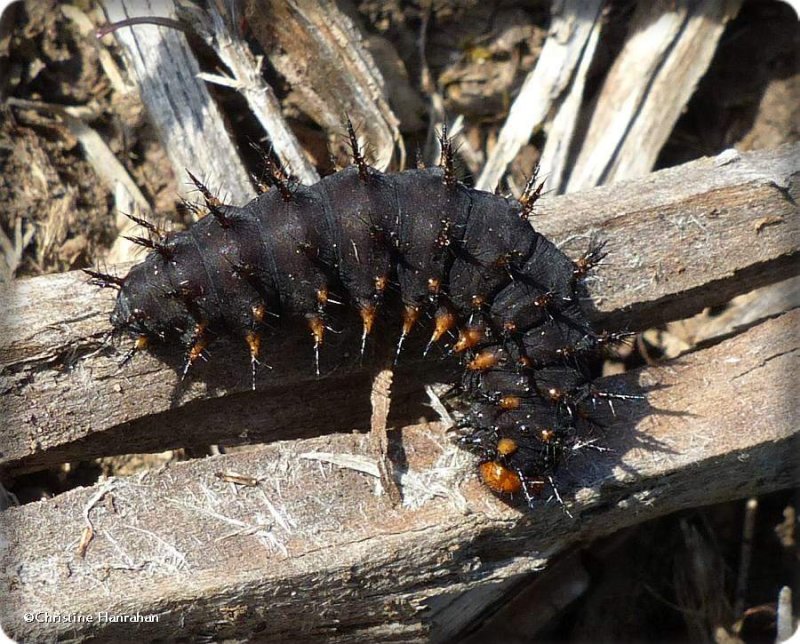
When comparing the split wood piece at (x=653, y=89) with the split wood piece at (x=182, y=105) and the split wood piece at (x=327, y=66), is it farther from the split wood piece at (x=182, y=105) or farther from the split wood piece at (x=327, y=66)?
the split wood piece at (x=182, y=105)

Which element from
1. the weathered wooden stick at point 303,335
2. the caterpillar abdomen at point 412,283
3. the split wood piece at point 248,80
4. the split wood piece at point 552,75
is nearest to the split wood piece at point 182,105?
the split wood piece at point 248,80

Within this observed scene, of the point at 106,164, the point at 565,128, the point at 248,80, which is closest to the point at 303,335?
the point at 248,80

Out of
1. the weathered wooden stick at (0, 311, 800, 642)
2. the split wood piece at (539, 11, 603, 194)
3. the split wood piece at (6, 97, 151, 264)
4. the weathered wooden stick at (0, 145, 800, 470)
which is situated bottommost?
the weathered wooden stick at (0, 311, 800, 642)

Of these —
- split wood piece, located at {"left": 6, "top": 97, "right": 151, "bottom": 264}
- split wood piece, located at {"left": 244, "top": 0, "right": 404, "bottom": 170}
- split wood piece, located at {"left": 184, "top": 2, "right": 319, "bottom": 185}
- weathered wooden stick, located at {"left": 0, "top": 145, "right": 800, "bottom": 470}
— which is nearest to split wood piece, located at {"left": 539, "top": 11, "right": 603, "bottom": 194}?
weathered wooden stick, located at {"left": 0, "top": 145, "right": 800, "bottom": 470}

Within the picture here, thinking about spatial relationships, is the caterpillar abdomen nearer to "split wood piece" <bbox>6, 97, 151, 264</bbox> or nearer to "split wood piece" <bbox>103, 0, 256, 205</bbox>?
"split wood piece" <bbox>103, 0, 256, 205</bbox>


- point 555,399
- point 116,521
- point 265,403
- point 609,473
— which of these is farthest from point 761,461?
point 116,521

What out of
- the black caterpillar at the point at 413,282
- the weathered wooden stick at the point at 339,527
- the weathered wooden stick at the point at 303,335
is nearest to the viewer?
the weathered wooden stick at the point at 339,527
